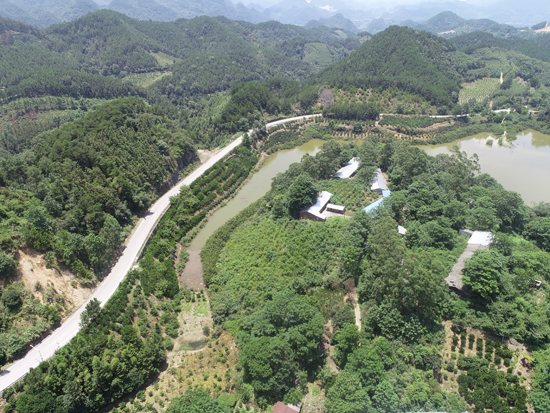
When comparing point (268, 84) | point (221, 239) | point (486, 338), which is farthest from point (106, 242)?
point (268, 84)

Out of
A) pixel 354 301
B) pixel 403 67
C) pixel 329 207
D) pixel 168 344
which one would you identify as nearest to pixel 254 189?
pixel 329 207

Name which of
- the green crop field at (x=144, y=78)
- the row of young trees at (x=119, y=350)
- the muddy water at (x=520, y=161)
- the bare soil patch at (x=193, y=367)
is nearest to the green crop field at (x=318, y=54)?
the green crop field at (x=144, y=78)

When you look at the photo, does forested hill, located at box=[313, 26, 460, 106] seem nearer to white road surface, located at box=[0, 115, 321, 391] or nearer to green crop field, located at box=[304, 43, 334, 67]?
green crop field, located at box=[304, 43, 334, 67]

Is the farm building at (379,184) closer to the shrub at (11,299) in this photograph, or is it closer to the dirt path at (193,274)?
the dirt path at (193,274)

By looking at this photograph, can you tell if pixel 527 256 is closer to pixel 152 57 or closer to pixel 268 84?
pixel 268 84

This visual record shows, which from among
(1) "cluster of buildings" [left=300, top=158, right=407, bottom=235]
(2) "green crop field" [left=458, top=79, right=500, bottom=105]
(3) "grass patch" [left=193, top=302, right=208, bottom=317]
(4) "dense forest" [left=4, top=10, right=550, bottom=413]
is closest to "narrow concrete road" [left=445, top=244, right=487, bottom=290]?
(4) "dense forest" [left=4, top=10, right=550, bottom=413]

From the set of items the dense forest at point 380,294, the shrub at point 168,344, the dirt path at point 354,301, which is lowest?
the shrub at point 168,344

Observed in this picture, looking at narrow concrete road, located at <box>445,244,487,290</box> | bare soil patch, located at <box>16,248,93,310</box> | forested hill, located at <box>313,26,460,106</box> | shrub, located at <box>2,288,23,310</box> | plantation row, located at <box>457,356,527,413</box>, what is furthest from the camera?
forested hill, located at <box>313,26,460,106</box>
